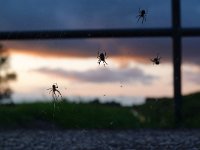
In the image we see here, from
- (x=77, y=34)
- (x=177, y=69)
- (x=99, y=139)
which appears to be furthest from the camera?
(x=177, y=69)

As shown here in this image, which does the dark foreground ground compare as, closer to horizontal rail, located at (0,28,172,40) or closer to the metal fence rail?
the metal fence rail

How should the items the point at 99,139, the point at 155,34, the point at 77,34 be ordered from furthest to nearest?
the point at 155,34 → the point at 77,34 → the point at 99,139

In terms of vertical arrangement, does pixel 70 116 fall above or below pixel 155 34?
below

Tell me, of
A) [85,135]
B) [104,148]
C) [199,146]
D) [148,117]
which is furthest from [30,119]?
[199,146]

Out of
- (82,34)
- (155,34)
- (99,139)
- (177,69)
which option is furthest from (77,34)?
(99,139)

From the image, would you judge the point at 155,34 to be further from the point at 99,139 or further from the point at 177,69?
the point at 99,139

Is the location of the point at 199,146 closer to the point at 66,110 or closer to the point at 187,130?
the point at 187,130

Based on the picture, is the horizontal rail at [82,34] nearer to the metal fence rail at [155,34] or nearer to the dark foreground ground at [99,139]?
the metal fence rail at [155,34]
